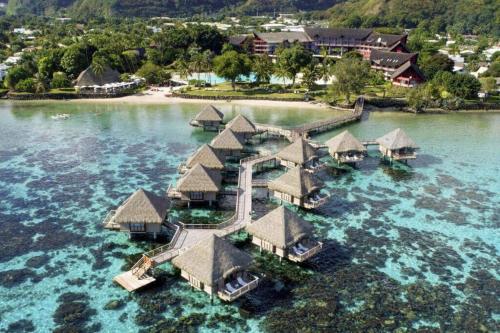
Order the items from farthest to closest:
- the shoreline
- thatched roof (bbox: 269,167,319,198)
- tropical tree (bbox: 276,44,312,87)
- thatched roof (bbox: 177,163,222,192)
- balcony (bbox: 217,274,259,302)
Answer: tropical tree (bbox: 276,44,312,87), the shoreline, thatched roof (bbox: 269,167,319,198), thatched roof (bbox: 177,163,222,192), balcony (bbox: 217,274,259,302)

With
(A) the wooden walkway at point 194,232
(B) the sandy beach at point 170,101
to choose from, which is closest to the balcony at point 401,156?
(A) the wooden walkway at point 194,232

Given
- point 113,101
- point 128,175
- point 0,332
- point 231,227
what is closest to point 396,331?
point 231,227

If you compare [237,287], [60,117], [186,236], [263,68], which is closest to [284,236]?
[237,287]

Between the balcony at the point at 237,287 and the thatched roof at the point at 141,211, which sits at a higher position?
the thatched roof at the point at 141,211

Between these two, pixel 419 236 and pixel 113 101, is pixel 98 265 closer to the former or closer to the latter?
pixel 419 236

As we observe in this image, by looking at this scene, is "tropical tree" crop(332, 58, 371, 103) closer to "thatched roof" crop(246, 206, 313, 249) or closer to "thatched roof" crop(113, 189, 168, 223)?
"thatched roof" crop(246, 206, 313, 249)

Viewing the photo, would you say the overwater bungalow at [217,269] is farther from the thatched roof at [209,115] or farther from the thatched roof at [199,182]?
the thatched roof at [209,115]

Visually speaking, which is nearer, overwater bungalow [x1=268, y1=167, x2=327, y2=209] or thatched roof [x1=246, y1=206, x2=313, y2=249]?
thatched roof [x1=246, y1=206, x2=313, y2=249]

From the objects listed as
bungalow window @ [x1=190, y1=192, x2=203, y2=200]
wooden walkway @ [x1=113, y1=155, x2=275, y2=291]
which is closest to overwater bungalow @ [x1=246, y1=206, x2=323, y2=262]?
wooden walkway @ [x1=113, y1=155, x2=275, y2=291]
